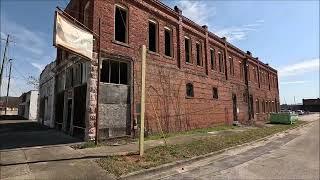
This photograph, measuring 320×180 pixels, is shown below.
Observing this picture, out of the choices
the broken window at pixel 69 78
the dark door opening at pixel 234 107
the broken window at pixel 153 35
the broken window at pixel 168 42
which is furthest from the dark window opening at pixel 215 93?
the broken window at pixel 69 78

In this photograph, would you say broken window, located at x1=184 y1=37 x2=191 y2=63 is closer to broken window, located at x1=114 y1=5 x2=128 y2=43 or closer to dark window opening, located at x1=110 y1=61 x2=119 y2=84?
broken window, located at x1=114 y1=5 x2=128 y2=43

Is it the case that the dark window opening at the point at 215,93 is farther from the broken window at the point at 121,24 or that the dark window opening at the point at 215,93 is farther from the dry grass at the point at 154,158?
the broken window at the point at 121,24

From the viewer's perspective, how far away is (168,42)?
19.3m

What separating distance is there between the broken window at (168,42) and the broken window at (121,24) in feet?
13.7

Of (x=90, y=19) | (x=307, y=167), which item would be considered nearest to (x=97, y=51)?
(x=90, y=19)

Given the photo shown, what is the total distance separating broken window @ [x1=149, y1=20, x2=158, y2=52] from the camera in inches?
691

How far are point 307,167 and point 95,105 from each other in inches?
362

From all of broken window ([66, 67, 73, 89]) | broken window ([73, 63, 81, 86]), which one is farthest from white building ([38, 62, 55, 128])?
broken window ([73, 63, 81, 86])

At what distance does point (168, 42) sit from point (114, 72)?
635cm

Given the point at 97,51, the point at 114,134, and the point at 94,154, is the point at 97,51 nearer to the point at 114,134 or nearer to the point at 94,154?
the point at 114,134

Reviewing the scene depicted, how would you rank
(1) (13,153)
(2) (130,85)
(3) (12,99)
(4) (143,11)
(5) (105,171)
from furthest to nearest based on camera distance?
(3) (12,99) → (4) (143,11) → (2) (130,85) → (1) (13,153) → (5) (105,171)

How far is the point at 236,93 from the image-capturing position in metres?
28.5

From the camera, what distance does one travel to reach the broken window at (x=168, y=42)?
19.0 meters

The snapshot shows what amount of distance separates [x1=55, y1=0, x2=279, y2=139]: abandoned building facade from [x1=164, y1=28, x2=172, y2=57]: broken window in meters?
0.07
